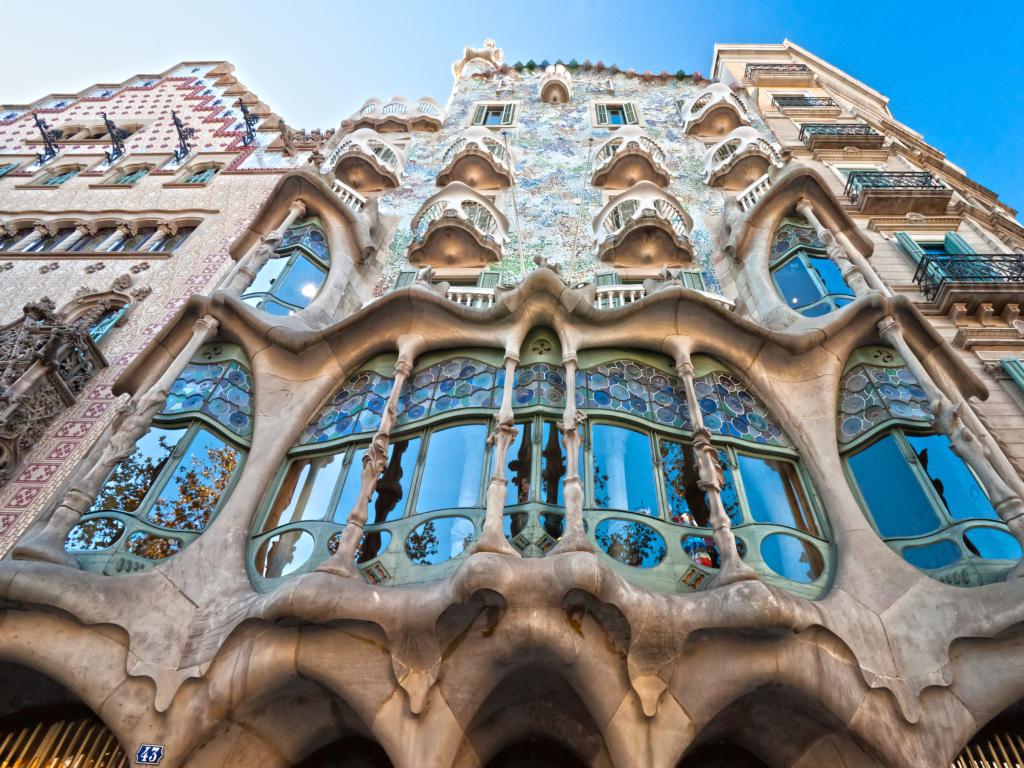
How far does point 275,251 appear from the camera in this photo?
35.0 feet

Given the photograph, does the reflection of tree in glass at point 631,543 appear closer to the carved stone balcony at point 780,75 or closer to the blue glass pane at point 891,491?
the blue glass pane at point 891,491

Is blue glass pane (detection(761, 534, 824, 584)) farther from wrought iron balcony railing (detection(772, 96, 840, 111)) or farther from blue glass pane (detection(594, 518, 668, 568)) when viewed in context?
wrought iron balcony railing (detection(772, 96, 840, 111))

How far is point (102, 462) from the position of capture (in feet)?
21.8

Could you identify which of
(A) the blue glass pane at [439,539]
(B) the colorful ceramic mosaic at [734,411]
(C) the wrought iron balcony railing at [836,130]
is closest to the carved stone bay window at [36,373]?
(A) the blue glass pane at [439,539]

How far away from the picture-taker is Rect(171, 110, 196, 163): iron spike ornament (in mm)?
17684

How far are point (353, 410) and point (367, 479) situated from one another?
1828 mm

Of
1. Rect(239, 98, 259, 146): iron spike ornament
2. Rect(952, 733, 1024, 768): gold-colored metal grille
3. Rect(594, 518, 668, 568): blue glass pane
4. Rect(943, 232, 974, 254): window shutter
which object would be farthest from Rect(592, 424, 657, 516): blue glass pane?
Rect(239, 98, 259, 146): iron spike ornament

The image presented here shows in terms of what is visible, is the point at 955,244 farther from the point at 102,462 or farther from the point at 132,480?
the point at 102,462

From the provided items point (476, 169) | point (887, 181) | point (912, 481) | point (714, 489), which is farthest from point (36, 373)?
point (887, 181)

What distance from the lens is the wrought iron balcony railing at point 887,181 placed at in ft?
42.9

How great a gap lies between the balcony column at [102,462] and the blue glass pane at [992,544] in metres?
9.11

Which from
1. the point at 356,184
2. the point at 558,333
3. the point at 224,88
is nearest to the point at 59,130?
the point at 224,88

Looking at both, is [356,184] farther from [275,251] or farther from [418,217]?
[275,251]

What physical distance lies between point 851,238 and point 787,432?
4.93 metres
